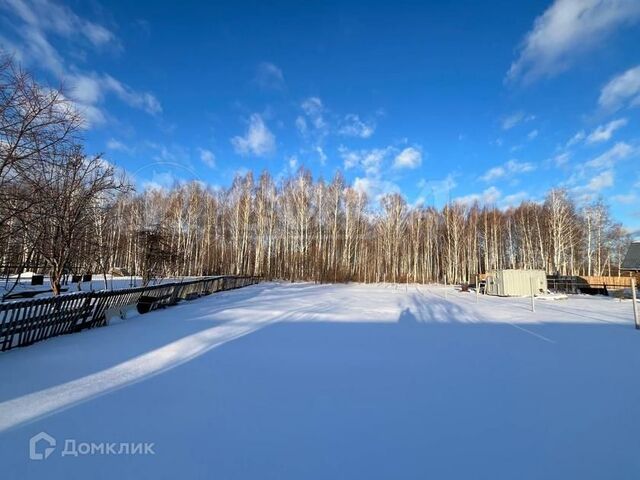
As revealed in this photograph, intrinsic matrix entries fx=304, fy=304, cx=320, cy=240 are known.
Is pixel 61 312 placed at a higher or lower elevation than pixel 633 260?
lower

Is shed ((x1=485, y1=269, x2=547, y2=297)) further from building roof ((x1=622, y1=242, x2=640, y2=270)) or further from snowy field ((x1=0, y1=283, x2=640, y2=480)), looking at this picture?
snowy field ((x1=0, y1=283, x2=640, y2=480))

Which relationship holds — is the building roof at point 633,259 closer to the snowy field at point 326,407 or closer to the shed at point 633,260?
the shed at point 633,260

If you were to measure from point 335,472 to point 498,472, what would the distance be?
4.36ft

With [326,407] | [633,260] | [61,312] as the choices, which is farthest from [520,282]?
[61,312]

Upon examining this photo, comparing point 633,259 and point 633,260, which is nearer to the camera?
point 633,260

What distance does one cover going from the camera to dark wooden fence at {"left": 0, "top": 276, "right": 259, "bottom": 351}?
6312mm

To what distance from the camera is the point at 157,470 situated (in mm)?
2482

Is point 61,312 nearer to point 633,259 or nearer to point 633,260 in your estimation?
point 633,260

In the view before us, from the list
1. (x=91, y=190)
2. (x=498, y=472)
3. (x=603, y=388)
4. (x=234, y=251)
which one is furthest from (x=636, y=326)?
(x=234, y=251)

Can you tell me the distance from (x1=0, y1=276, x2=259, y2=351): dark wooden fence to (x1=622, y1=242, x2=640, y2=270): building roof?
34.5 metres

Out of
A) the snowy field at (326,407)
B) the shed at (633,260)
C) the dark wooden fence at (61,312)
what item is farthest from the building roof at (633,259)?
the dark wooden fence at (61,312)

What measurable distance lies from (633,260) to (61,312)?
38217mm

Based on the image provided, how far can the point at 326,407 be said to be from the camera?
11.8ft

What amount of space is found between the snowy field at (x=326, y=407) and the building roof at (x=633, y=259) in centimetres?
2593
